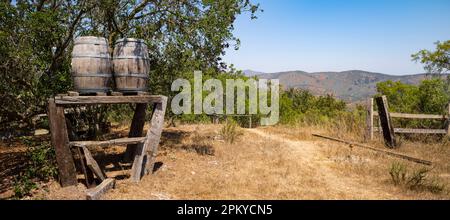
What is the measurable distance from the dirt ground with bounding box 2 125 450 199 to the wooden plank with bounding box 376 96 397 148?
483mm

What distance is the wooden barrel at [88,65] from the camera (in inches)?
200

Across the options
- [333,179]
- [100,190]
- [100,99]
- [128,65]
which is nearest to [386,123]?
[333,179]

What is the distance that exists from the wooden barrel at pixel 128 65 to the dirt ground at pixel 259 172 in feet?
5.31

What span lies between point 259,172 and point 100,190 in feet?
10.6

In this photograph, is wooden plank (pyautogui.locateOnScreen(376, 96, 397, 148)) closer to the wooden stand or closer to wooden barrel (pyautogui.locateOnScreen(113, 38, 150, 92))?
the wooden stand

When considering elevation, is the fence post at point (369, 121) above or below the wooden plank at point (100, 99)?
below

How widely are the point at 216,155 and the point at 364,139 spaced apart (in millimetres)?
5744

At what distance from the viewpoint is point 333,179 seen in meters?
6.30

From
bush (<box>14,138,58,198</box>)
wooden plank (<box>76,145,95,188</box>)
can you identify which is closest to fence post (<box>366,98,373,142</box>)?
wooden plank (<box>76,145,95,188</box>)

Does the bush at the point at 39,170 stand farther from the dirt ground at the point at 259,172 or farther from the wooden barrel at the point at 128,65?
the wooden barrel at the point at 128,65

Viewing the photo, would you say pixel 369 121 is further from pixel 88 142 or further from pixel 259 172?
pixel 88 142

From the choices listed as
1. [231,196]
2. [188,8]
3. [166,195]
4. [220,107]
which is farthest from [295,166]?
[220,107]

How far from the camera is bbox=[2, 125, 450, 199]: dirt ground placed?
16.9 feet

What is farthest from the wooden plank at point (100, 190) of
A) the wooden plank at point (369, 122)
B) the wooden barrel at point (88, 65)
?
the wooden plank at point (369, 122)
